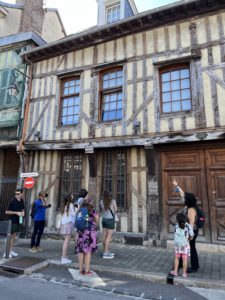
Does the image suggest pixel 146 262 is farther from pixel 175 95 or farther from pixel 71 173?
pixel 175 95

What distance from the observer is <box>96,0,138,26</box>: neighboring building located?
832 cm

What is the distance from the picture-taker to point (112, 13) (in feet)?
28.1

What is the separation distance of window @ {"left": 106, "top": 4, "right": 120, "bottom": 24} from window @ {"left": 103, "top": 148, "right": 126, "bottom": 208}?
4905 mm

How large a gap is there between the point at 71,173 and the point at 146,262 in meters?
3.80

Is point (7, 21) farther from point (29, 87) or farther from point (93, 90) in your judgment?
point (93, 90)

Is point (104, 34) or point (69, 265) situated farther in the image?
point (104, 34)

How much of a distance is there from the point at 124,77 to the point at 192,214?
4.64 m

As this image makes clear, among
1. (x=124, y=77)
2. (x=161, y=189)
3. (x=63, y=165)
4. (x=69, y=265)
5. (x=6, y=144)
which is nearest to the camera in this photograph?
(x=69, y=265)

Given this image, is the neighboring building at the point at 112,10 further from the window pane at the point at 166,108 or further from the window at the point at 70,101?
the window pane at the point at 166,108

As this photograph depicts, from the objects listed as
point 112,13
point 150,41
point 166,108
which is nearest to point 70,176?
point 166,108

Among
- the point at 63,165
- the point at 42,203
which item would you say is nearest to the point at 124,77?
the point at 63,165

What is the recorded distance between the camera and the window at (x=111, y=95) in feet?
23.9

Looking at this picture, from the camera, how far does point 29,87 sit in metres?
8.61

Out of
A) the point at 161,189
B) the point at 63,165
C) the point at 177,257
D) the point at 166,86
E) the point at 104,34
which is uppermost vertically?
the point at 104,34
